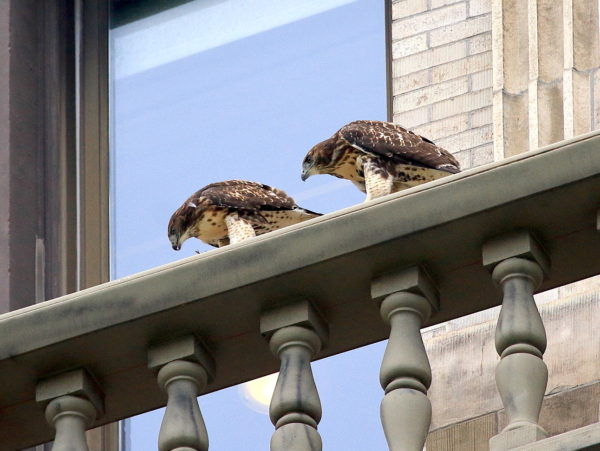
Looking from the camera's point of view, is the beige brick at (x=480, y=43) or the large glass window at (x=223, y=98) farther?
the large glass window at (x=223, y=98)

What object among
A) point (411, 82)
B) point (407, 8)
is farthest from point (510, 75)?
point (407, 8)

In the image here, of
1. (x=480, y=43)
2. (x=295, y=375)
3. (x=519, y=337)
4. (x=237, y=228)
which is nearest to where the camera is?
(x=519, y=337)

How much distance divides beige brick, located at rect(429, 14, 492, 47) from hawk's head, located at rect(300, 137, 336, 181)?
5.28ft

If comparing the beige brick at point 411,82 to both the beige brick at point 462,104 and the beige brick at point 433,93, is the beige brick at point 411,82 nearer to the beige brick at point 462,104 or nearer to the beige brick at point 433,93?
the beige brick at point 433,93

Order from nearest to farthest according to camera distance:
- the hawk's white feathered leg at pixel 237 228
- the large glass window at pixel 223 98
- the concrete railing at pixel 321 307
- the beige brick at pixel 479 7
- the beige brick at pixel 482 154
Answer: the concrete railing at pixel 321 307 → the hawk's white feathered leg at pixel 237 228 → the beige brick at pixel 482 154 → the beige brick at pixel 479 7 → the large glass window at pixel 223 98

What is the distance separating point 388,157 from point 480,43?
75.0 inches

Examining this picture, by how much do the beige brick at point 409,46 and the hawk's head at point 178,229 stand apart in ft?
6.07

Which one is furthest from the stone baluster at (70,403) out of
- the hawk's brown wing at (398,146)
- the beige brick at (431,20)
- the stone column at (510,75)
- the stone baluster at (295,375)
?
the beige brick at (431,20)

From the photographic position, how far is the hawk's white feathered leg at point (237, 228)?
6.19m

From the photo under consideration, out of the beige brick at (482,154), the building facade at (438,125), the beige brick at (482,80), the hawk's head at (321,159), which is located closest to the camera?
the hawk's head at (321,159)

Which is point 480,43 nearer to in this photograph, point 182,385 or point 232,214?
point 232,214

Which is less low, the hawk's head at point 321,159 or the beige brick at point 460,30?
the beige brick at point 460,30

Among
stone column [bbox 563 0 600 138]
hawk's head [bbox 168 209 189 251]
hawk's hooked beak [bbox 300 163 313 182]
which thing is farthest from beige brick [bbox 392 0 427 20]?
hawk's head [bbox 168 209 189 251]

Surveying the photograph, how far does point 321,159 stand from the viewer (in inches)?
251
